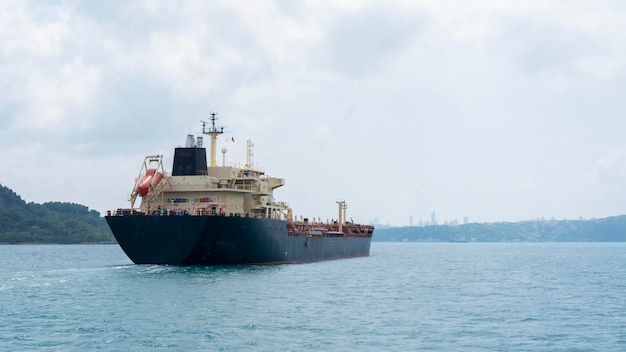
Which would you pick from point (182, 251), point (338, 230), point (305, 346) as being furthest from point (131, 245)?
point (338, 230)

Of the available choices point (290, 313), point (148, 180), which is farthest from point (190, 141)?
point (290, 313)

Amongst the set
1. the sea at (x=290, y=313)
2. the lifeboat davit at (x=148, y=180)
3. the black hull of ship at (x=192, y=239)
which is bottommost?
the sea at (x=290, y=313)

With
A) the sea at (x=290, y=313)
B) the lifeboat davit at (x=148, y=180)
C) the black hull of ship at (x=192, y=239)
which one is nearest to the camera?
the sea at (x=290, y=313)

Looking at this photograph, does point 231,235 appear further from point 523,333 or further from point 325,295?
point 523,333

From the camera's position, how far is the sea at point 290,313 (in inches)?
1136

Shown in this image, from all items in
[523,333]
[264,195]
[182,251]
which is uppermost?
[264,195]

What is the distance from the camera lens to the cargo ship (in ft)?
179

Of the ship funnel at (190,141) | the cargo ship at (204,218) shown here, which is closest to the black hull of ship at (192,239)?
the cargo ship at (204,218)

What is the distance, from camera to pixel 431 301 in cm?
4228

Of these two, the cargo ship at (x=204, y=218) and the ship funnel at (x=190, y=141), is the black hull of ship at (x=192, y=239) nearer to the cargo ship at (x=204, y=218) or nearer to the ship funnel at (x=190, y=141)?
the cargo ship at (x=204, y=218)

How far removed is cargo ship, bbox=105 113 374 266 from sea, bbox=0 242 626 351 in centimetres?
164

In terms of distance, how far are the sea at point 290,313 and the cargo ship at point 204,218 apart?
5.39 ft

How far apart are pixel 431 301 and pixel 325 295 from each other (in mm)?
6191

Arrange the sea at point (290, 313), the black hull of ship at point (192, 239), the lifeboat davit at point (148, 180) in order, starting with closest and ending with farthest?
the sea at point (290, 313), the black hull of ship at point (192, 239), the lifeboat davit at point (148, 180)
